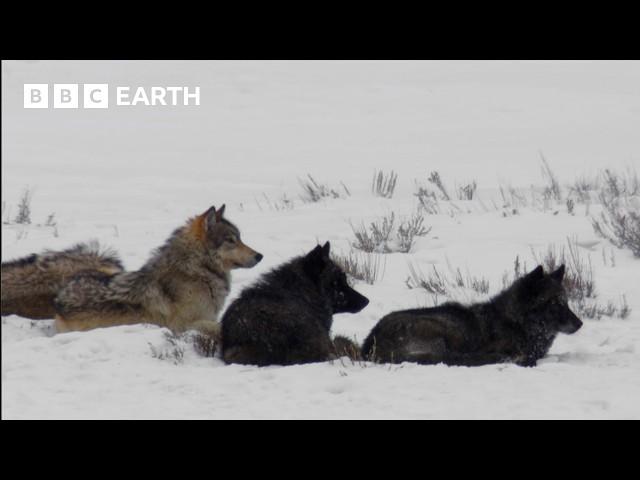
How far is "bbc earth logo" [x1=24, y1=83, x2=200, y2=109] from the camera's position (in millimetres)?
26391

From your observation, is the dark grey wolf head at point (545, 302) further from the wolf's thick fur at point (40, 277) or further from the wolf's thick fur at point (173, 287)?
the wolf's thick fur at point (40, 277)

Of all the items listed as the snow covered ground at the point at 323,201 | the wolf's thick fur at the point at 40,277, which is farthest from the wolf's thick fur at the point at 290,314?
the wolf's thick fur at the point at 40,277

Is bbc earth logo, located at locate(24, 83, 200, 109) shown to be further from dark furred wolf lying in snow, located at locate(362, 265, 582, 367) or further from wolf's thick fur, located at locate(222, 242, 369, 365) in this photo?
dark furred wolf lying in snow, located at locate(362, 265, 582, 367)

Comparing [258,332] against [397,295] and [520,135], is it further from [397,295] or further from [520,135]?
[520,135]

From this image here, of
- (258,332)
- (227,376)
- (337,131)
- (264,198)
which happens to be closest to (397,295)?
(258,332)

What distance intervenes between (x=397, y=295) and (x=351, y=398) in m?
4.36

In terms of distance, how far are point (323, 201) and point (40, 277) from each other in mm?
6619

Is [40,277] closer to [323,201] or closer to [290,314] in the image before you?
[290,314]

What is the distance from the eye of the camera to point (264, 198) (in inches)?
697

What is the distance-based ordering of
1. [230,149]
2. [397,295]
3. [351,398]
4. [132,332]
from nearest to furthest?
1. [351,398]
2. [132,332]
3. [397,295]
4. [230,149]

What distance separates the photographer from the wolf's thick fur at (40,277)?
10.1 metres

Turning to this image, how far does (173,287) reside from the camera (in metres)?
10.2

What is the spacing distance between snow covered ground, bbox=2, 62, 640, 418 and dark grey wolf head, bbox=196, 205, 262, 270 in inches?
47.0

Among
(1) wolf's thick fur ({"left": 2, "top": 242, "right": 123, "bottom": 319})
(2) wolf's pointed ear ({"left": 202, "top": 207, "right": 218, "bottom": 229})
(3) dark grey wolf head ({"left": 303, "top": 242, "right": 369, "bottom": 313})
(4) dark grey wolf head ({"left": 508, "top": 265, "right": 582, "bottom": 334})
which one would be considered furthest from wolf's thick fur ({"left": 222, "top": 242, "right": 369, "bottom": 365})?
(1) wolf's thick fur ({"left": 2, "top": 242, "right": 123, "bottom": 319})
